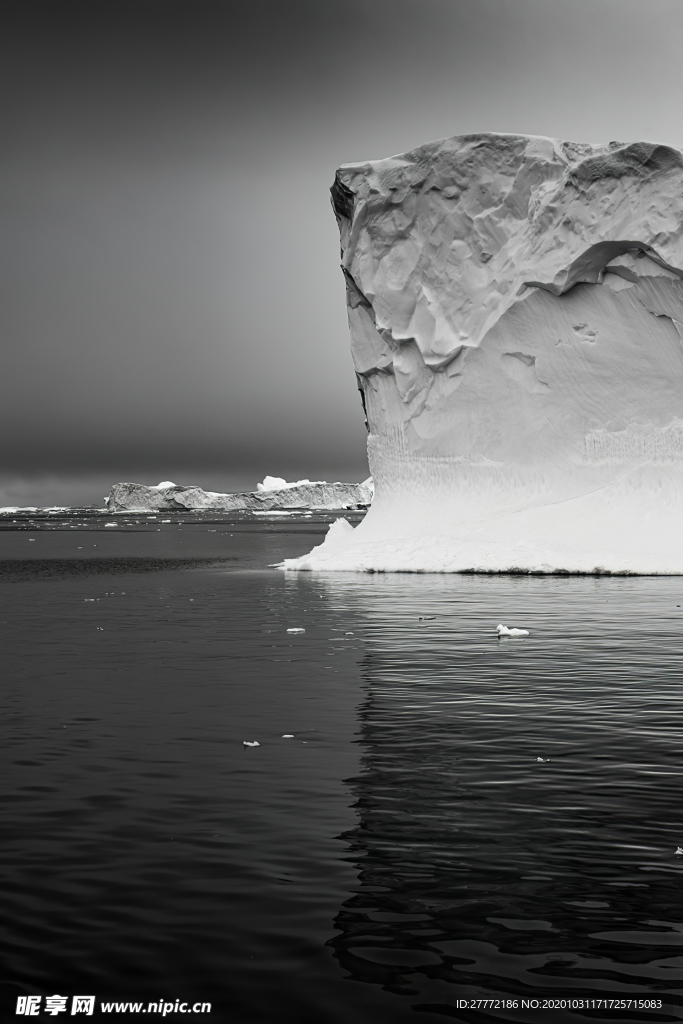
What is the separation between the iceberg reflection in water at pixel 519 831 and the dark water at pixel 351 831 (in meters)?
0.02

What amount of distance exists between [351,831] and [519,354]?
2501 cm

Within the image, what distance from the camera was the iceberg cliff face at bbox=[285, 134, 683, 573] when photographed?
86.7ft

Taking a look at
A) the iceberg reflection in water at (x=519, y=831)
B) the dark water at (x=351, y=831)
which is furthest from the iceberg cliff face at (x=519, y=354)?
the iceberg reflection in water at (x=519, y=831)

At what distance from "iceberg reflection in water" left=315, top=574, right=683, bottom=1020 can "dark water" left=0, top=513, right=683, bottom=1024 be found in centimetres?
2

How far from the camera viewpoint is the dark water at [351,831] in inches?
160

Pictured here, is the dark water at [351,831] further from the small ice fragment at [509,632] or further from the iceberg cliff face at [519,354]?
the iceberg cliff face at [519,354]

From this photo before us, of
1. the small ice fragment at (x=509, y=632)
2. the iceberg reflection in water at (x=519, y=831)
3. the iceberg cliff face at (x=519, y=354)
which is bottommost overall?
the iceberg reflection in water at (x=519, y=831)

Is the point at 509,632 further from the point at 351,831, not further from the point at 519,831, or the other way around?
the point at 351,831

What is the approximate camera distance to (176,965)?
4172 millimetres

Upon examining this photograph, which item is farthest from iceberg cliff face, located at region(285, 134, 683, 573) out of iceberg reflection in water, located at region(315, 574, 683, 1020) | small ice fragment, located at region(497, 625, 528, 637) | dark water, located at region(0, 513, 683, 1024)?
iceberg reflection in water, located at region(315, 574, 683, 1020)

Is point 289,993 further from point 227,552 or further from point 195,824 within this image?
point 227,552

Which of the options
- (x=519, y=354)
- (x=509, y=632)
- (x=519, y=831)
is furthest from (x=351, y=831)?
(x=519, y=354)

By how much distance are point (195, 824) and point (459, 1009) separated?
8.50 feet

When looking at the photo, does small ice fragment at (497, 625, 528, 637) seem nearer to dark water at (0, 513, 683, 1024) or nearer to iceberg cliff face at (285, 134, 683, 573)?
dark water at (0, 513, 683, 1024)
